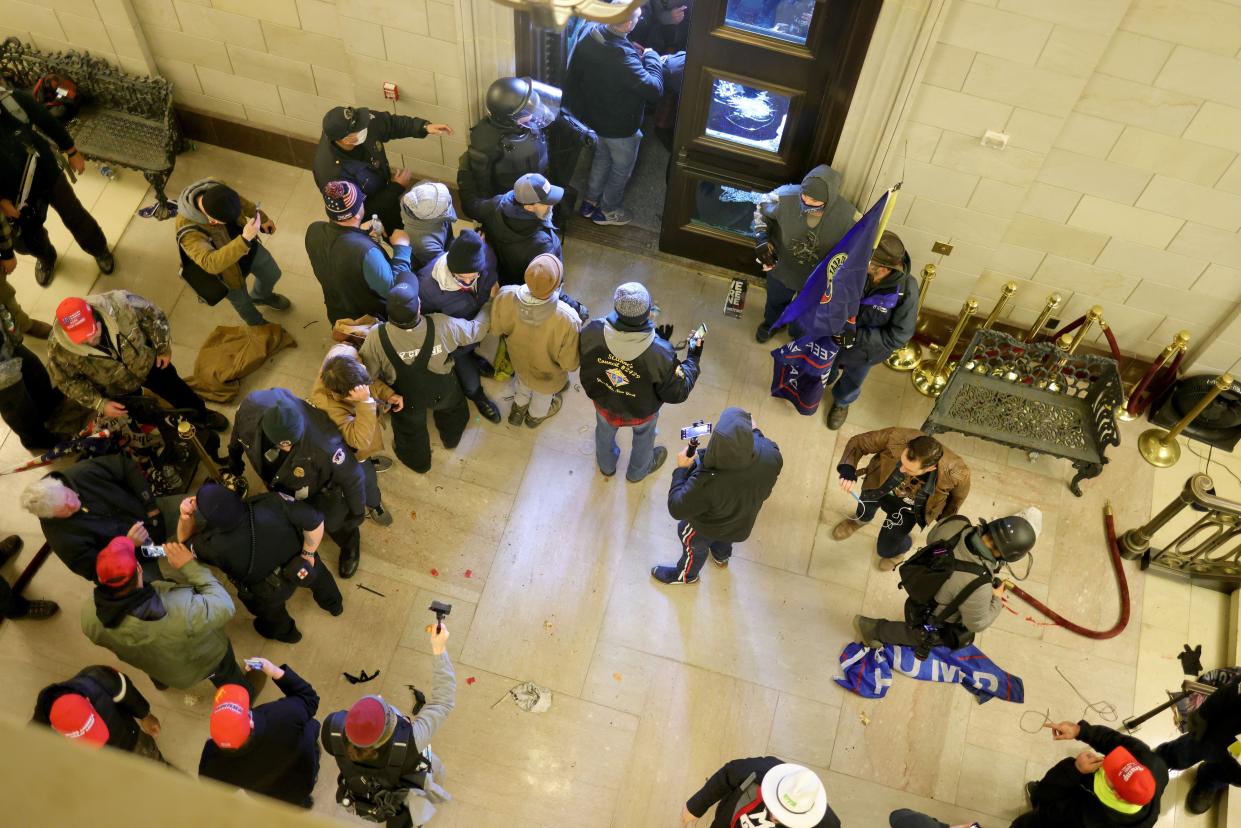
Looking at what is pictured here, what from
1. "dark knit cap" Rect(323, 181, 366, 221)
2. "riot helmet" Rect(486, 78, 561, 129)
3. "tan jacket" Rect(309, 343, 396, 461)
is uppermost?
"riot helmet" Rect(486, 78, 561, 129)

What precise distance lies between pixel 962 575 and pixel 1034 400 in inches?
88.7

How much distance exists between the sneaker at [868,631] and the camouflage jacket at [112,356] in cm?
449

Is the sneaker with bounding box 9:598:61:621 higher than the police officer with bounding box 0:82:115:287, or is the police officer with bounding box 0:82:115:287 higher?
the police officer with bounding box 0:82:115:287

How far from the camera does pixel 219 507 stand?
13.1 ft

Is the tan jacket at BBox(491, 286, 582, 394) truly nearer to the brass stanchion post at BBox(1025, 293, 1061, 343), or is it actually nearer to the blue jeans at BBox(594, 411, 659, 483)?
the blue jeans at BBox(594, 411, 659, 483)

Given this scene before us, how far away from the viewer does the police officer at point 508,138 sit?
5445 millimetres

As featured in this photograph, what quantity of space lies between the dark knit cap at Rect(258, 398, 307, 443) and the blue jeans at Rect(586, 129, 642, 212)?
3363 mm

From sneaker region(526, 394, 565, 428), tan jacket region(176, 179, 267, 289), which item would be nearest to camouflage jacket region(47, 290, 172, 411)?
tan jacket region(176, 179, 267, 289)

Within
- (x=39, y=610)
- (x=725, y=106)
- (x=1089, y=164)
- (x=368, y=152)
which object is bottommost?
(x=39, y=610)

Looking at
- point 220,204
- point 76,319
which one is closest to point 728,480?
point 220,204

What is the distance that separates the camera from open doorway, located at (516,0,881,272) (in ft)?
17.1

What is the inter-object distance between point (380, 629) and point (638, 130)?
3.99 m

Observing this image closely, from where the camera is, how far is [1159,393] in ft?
20.2

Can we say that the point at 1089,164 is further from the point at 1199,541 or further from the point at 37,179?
the point at 37,179
